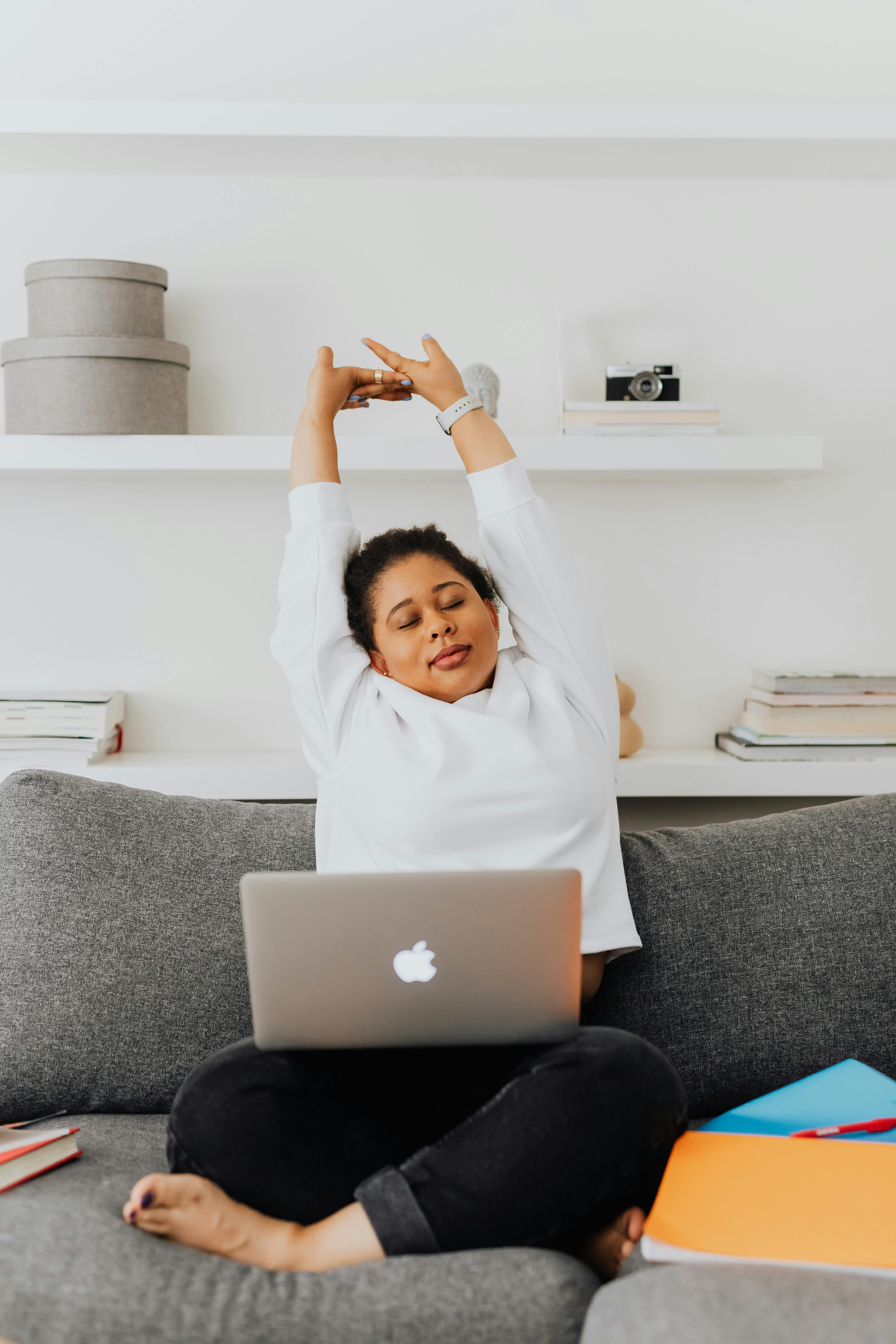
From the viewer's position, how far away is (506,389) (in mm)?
2342

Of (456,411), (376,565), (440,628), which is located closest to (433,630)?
(440,628)

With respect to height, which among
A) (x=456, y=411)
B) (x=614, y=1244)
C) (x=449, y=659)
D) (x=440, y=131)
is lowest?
(x=614, y=1244)

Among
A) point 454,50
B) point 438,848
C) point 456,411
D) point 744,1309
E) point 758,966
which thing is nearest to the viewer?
point 744,1309

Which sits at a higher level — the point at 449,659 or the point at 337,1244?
the point at 449,659

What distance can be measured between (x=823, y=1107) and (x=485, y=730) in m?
0.59

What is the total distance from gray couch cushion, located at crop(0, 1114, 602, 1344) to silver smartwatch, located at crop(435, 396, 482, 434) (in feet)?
3.55

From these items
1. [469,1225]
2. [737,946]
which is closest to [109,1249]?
[469,1225]

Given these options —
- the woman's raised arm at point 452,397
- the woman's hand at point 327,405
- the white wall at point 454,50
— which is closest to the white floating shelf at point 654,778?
the woman's hand at point 327,405

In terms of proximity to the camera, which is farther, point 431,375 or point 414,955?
point 431,375

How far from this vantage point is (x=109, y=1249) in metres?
1.01

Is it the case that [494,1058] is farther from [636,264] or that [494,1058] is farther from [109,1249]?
[636,264]

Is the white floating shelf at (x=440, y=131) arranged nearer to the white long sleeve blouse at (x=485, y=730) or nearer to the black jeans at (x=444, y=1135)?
the white long sleeve blouse at (x=485, y=730)

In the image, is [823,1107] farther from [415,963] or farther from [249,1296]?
[249,1296]

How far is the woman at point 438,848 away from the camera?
1.06 meters
